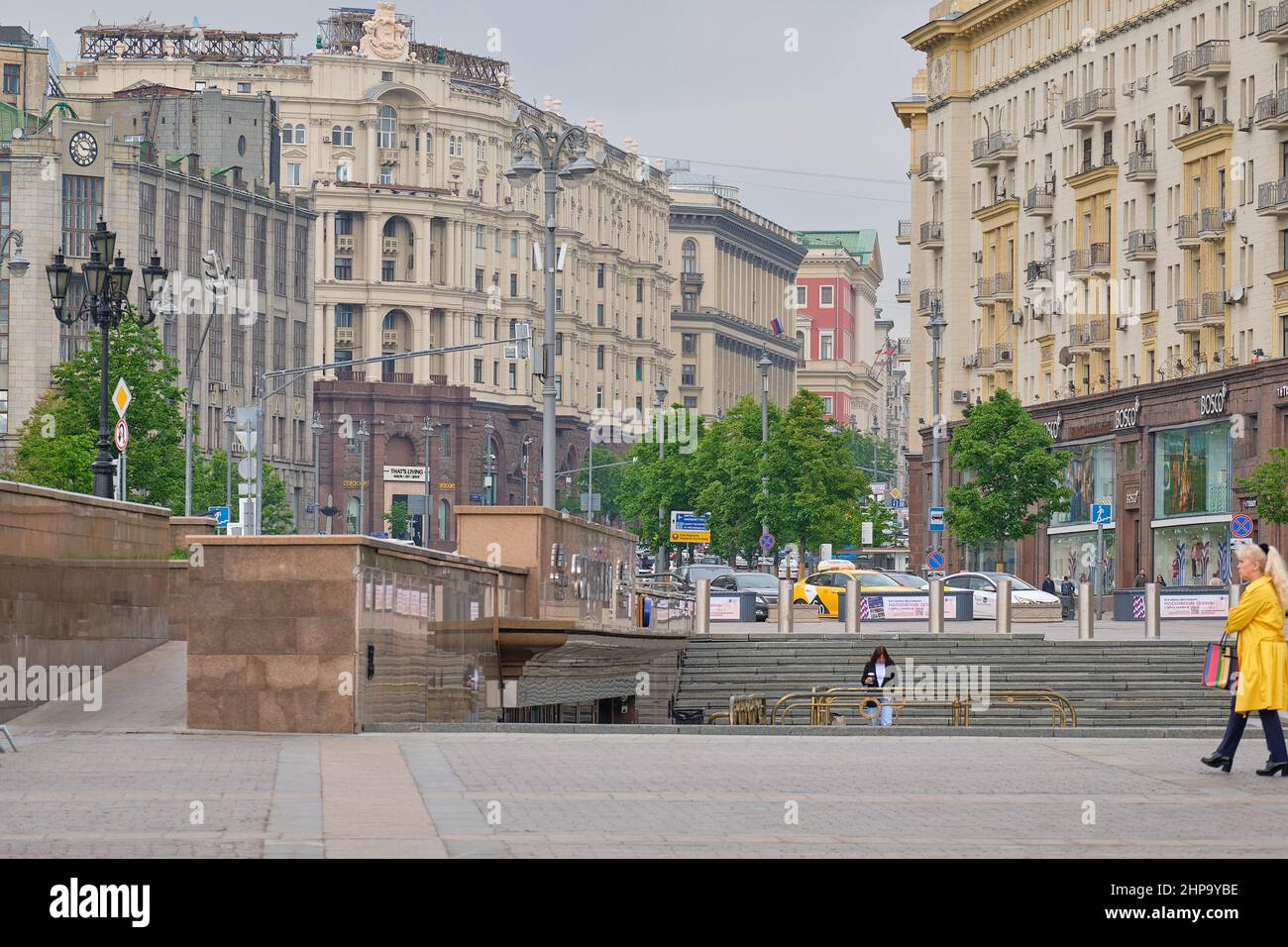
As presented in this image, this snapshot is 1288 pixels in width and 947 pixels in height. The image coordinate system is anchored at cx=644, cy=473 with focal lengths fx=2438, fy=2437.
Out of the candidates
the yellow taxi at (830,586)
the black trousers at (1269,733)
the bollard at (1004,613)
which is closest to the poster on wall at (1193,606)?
the yellow taxi at (830,586)

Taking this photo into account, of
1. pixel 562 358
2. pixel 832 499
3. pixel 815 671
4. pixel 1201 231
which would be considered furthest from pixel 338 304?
pixel 815 671

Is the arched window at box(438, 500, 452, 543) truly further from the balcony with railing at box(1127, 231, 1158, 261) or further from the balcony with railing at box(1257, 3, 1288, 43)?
the balcony with railing at box(1257, 3, 1288, 43)

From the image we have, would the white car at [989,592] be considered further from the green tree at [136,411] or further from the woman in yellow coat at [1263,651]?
the woman in yellow coat at [1263,651]

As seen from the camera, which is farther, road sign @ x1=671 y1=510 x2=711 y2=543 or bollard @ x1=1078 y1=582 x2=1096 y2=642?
road sign @ x1=671 y1=510 x2=711 y2=543

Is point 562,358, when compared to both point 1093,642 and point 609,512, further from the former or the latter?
point 1093,642

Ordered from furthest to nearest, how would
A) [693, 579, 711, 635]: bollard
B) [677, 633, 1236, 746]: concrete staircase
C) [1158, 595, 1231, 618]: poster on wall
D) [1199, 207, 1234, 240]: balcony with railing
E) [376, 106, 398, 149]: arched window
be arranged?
1. [376, 106, 398, 149]: arched window
2. [1199, 207, 1234, 240]: balcony with railing
3. [1158, 595, 1231, 618]: poster on wall
4. [693, 579, 711, 635]: bollard
5. [677, 633, 1236, 746]: concrete staircase

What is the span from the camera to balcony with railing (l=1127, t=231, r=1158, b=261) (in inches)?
3164

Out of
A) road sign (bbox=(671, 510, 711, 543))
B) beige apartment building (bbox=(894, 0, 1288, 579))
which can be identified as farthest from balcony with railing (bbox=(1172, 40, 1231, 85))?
road sign (bbox=(671, 510, 711, 543))

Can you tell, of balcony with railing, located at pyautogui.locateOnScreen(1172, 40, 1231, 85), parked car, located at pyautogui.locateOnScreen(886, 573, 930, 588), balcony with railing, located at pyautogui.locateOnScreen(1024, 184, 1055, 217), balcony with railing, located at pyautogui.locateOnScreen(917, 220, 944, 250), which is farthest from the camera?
balcony with railing, located at pyautogui.locateOnScreen(917, 220, 944, 250)

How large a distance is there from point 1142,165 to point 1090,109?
5.25 meters

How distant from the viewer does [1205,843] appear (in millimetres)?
13336

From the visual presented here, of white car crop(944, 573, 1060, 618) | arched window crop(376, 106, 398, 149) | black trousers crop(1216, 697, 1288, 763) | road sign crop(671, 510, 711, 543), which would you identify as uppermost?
arched window crop(376, 106, 398, 149)

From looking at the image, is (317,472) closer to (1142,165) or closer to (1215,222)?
(1142,165)

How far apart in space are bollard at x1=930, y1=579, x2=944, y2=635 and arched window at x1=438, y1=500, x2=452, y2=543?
322 feet
